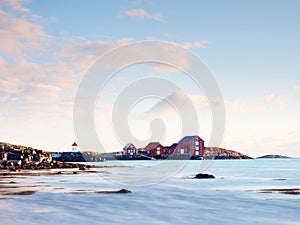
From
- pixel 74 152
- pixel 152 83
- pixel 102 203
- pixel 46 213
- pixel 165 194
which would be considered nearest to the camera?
pixel 46 213

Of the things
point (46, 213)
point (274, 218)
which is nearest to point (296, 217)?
point (274, 218)

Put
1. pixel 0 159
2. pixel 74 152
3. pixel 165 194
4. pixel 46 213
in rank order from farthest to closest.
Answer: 1. pixel 74 152
2. pixel 0 159
3. pixel 165 194
4. pixel 46 213

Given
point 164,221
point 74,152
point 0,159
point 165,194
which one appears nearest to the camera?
point 164,221

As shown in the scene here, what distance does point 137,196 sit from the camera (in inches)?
1518

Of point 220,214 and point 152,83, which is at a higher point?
point 152,83

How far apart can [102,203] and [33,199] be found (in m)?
6.47

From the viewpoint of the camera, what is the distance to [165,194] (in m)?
41.2

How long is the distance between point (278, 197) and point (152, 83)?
19.1 metres

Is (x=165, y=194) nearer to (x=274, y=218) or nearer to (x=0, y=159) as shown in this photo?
(x=274, y=218)

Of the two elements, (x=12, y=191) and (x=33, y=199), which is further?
(x=12, y=191)

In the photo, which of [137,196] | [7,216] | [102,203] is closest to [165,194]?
[137,196]

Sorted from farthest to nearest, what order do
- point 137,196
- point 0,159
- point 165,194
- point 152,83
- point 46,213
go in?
point 0,159
point 152,83
point 165,194
point 137,196
point 46,213

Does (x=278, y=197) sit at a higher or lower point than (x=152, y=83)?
lower

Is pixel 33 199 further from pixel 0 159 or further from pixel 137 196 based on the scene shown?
pixel 0 159
